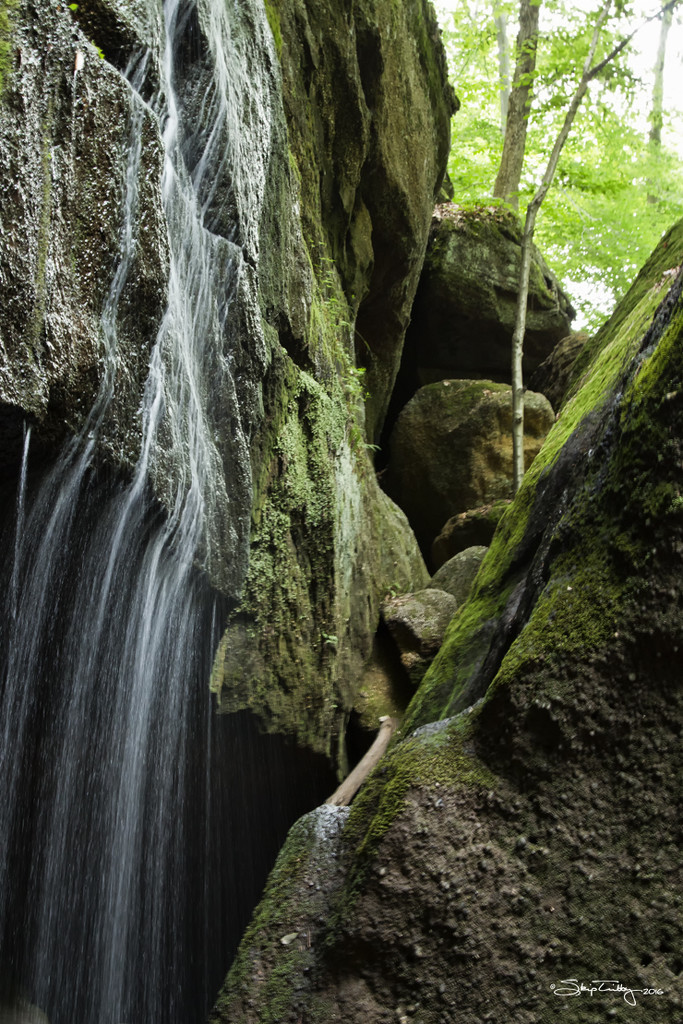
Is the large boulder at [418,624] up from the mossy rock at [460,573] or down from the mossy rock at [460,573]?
down

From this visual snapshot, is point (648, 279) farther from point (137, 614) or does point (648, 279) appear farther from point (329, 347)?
point (137, 614)

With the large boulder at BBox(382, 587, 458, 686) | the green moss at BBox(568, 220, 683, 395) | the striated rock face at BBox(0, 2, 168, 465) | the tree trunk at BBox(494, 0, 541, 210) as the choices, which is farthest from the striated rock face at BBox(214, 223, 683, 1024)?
the tree trunk at BBox(494, 0, 541, 210)

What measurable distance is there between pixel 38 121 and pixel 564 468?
11.1 feet

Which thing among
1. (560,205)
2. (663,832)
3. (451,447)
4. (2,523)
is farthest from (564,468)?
(560,205)

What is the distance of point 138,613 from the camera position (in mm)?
4688

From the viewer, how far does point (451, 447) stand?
1183cm

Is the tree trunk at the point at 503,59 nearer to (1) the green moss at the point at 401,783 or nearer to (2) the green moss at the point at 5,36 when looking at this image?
(2) the green moss at the point at 5,36

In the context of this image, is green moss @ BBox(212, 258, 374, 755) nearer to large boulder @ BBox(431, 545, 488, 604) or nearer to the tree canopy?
large boulder @ BBox(431, 545, 488, 604)

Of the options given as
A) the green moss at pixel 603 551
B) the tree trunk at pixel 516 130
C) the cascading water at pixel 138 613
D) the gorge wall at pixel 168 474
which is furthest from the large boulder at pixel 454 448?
the green moss at pixel 603 551
